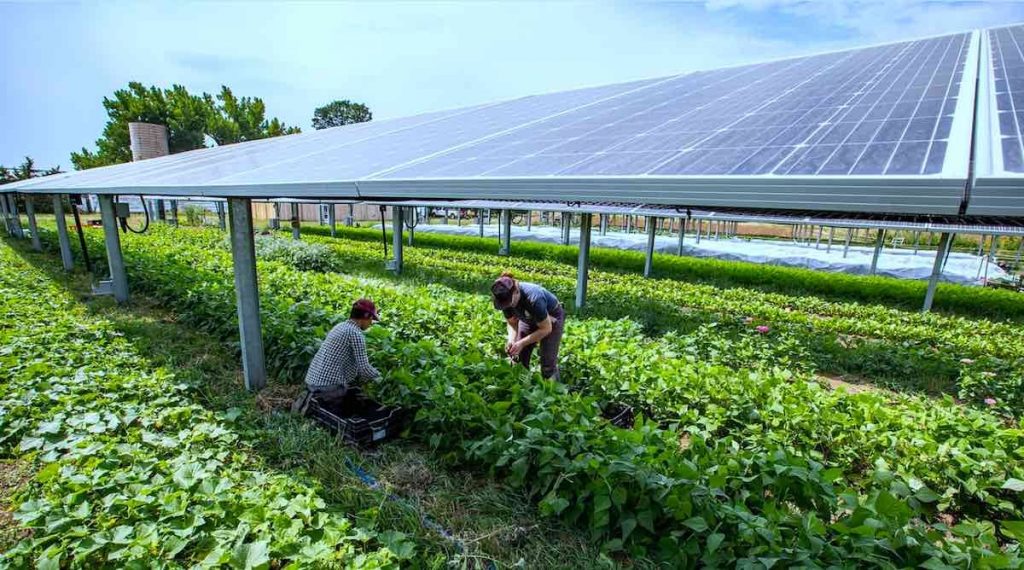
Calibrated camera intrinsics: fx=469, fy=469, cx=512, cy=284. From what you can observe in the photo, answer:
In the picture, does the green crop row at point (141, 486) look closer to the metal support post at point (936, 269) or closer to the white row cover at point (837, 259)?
the metal support post at point (936, 269)

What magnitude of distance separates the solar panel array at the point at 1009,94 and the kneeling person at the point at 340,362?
4038mm

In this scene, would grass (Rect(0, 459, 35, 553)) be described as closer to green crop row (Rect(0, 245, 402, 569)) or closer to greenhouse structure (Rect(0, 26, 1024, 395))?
green crop row (Rect(0, 245, 402, 569))

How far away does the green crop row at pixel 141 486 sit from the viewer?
2.43m

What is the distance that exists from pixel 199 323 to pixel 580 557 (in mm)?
6342

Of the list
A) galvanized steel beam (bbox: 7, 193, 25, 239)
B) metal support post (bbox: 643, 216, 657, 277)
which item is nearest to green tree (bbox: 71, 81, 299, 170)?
galvanized steel beam (bbox: 7, 193, 25, 239)

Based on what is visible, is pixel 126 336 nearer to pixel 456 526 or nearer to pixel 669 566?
pixel 456 526

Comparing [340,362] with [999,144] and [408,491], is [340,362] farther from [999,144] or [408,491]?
[999,144]

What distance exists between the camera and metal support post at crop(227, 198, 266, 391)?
4.57 meters

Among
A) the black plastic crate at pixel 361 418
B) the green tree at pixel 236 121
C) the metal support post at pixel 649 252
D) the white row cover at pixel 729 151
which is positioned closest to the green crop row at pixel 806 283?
the metal support post at pixel 649 252

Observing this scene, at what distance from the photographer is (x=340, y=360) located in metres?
4.09

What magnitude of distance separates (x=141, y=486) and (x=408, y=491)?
161 cm

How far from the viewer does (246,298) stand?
4773 millimetres

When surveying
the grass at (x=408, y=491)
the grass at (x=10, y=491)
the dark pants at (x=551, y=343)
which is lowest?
the grass at (x=408, y=491)

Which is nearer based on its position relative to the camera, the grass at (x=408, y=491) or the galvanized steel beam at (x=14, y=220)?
the grass at (x=408, y=491)
